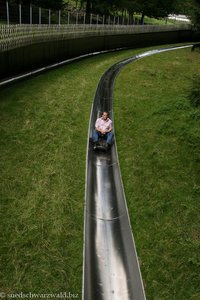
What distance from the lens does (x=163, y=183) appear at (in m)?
9.02

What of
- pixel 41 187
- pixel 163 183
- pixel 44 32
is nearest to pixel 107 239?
pixel 41 187

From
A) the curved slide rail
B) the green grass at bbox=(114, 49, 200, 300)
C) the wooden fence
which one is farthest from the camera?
the wooden fence

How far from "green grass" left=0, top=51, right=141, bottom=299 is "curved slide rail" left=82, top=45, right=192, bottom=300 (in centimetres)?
23

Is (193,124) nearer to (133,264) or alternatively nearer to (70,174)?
(70,174)

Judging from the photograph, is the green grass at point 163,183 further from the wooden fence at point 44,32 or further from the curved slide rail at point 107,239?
the wooden fence at point 44,32

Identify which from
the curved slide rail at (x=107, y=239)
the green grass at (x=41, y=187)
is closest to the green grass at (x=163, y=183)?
the curved slide rail at (x=107, y=239)

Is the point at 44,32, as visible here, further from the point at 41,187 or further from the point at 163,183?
the point at 163,183

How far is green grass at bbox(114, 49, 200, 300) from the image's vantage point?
21.5 ft

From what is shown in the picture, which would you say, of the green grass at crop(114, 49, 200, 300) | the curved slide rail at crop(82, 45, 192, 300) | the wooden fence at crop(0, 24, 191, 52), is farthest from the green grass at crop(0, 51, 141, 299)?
the wooden fence at crop(0, 24, 191, 52)

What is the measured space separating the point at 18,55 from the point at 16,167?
8.58 meters

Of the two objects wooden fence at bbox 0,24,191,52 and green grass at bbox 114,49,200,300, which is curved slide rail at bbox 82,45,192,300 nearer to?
green grass at bbox 114,49,200,300

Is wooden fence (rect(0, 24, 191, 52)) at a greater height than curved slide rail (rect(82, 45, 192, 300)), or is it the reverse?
wooden fence (rect(0, 24, 191, 52))

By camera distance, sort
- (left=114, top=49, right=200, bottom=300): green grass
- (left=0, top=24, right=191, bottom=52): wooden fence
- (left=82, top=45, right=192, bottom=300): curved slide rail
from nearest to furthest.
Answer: (left=82, top=45, right=192, bottom=300): curved slide rail → (left=114, top=49, right=200, bottom=300): green grass → (left=0, top=24, right=191, bottom=52): wooden fence

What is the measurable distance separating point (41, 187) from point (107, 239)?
7.97 feet
